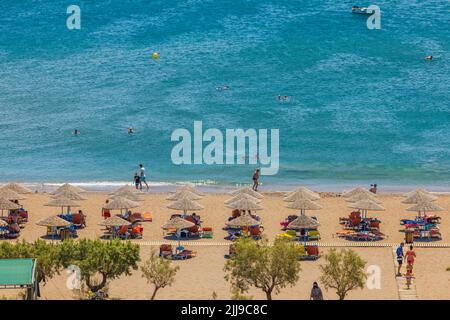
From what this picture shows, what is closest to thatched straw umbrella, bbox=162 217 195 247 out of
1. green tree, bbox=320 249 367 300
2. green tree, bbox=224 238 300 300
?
green tree, bbox=224 238 300 300

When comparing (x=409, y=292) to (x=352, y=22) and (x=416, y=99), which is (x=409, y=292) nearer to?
(x=416, y=99)

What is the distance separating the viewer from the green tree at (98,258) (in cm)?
3259

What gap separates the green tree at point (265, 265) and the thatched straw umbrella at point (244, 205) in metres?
10.4

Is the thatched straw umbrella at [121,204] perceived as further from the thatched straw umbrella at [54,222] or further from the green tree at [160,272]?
the green tree at [160,272]

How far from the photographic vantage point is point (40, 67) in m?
78.9

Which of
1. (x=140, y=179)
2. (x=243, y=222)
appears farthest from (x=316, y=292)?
(x=140, y=179)

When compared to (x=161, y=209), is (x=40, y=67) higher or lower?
higher

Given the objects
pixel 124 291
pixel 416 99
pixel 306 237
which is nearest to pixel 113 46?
pixel 416 99

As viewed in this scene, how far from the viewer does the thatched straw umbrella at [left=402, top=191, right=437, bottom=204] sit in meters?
43.6

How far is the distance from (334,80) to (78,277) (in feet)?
140

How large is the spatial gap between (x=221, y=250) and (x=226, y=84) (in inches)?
1346

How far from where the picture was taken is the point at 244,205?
1705 inches

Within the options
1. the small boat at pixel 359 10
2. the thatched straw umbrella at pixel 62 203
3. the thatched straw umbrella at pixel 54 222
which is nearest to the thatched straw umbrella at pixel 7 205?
the thatched straw umbrella at pixel 62 203

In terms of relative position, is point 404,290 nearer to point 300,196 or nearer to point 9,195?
point 300,196
